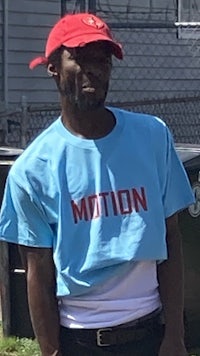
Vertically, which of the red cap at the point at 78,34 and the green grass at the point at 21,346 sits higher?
the red cap at the point at 78,34

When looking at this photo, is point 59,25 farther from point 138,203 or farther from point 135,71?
point 135,71

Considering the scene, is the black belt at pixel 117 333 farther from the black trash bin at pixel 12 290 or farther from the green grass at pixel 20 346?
the green grass at pixel 20 346

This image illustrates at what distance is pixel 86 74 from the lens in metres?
2.69

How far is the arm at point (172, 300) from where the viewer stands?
2.77 m

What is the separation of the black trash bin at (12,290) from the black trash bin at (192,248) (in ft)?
2.80

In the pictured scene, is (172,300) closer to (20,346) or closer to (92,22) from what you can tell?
(92,22)

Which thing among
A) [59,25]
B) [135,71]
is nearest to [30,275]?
[59,25]

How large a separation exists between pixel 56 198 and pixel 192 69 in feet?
48.4

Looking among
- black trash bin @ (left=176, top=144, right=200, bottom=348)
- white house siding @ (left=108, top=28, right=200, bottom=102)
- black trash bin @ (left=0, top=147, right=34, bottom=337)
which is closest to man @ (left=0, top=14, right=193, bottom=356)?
black trash bin @ (left=176, top=144, right=200, bottom=348)

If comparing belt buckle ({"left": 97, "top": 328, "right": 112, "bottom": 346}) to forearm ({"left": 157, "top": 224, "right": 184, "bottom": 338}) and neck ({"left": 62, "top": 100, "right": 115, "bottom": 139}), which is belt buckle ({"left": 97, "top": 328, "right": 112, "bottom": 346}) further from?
neck ({"left": 62, "top": 100, "right": 115, "bottom": 139})

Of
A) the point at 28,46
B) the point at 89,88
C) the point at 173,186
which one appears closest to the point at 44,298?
the point at 173,186

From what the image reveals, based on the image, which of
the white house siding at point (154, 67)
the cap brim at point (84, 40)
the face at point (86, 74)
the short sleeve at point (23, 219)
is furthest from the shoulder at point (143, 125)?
the white house siding at point (154, 67)

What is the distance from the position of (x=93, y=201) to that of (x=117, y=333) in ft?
1.25

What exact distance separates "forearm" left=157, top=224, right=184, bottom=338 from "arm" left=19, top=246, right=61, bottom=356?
0.30 m
